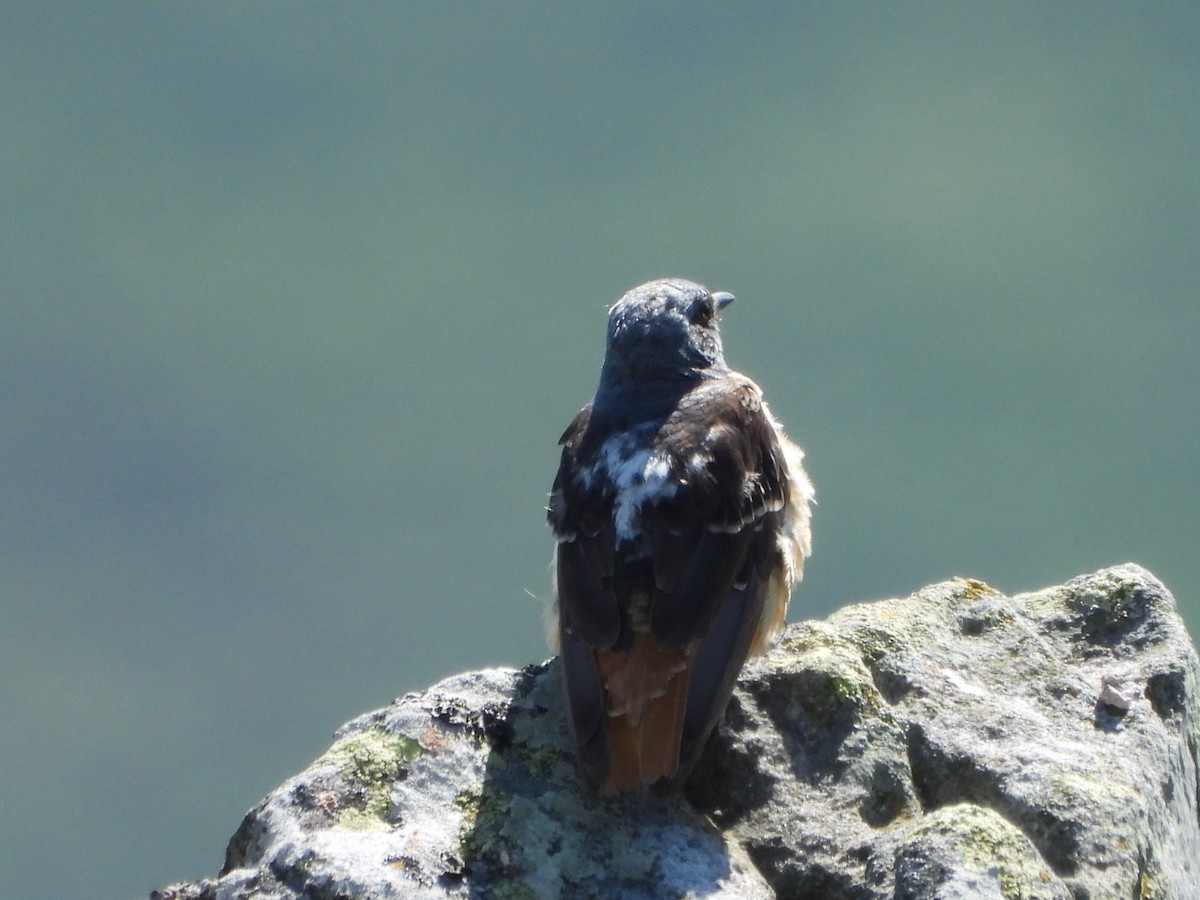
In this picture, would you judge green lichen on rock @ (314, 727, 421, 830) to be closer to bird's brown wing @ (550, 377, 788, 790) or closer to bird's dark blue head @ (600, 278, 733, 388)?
bird's brown wing @ (550, 377, 788, 790)

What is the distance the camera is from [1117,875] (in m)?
4.73

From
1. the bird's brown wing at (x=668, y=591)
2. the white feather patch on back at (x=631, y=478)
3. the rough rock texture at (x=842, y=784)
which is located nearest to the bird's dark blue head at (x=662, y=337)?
the bird's brown wing at (x=668, y=591)

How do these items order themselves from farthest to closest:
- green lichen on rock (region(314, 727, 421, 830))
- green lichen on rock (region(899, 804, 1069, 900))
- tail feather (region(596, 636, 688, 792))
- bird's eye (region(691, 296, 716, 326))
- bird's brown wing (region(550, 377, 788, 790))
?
bird's eye (region(691, 296, 716, 326)) < bird's brown wing (region(550, 377, 788, 790)) < tail feather (region(596, 636, 688, 792)) < green lichen on rock (region(314, 727, 421, 830)) < green lichen on rock (region(899, 804, 1069, 900))

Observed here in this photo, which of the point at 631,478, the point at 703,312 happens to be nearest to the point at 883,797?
the point at 631,478

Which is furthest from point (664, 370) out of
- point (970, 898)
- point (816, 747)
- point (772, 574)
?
point (970, 898)

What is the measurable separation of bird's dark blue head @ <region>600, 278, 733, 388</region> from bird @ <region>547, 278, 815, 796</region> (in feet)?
0.04

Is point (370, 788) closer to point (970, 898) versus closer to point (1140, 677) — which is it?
point (970, 898)

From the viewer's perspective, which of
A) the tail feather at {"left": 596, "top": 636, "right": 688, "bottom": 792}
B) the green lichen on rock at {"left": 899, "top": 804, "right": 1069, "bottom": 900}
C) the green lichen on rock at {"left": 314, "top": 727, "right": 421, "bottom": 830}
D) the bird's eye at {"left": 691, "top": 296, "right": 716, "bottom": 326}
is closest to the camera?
the green lichen on rock at {"left": 899, "top": 804, "right": 1069, "bottom": 900}

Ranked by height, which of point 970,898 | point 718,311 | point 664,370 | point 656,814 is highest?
point 718,311

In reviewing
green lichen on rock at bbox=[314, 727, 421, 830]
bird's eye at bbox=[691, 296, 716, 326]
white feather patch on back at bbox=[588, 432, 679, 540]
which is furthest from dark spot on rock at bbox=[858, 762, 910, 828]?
bird's eye at bbox=[691, 296, 716, 326]

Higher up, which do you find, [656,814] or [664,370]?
[664,370]

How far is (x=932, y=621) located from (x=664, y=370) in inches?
80.7

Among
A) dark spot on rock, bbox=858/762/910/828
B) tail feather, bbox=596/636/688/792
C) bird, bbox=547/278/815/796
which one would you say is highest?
bird, bbox=547/278/815/796

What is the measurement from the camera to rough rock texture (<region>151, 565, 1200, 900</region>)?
4.51m
